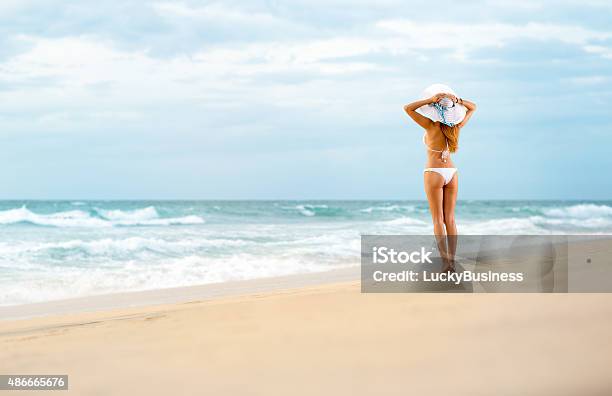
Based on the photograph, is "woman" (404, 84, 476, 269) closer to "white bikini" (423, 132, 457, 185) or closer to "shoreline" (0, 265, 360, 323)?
"white bikini" (423, 132, 457, 185)

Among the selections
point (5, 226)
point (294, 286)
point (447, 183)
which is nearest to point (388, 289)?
point (447, 183)

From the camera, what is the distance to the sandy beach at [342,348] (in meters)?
3.81

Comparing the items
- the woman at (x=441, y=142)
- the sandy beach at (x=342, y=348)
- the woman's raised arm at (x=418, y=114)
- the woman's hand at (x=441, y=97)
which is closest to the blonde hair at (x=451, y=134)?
the woman at (x=441, y=142)

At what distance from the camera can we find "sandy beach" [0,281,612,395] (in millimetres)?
3807

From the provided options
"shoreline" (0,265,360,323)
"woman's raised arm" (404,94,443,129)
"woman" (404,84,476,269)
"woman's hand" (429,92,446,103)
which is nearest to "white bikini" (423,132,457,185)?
"woman" (404,84,476,269)

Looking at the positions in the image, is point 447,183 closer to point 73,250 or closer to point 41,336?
point 41,336

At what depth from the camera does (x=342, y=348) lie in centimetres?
441

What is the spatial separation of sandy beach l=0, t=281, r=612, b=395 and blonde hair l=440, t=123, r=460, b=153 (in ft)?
4.56

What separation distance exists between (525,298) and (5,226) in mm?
26039

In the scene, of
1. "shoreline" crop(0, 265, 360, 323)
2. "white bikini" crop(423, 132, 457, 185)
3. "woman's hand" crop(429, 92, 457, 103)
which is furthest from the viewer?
"shoreline" crop(0, 265, 360, 323)

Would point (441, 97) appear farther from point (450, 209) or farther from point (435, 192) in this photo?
point (450, 209)

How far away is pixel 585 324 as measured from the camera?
4.79 m

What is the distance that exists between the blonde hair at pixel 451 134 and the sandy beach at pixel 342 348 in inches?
54.7

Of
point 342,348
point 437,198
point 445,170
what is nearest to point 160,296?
point 437,198
